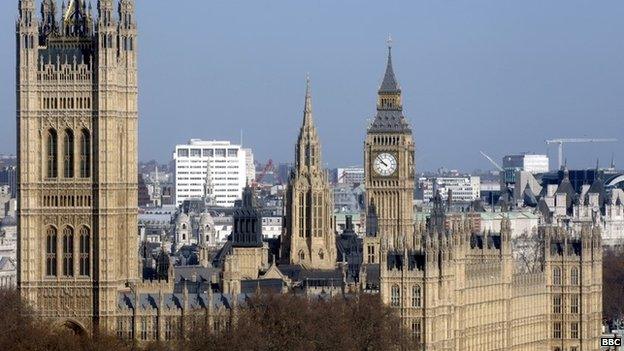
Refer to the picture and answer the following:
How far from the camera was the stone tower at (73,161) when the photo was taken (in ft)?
498

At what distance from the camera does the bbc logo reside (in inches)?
6372

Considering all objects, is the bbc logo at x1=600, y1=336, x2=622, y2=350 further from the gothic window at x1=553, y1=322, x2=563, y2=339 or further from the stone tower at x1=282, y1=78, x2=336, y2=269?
the stone tower at x1=282, y1=78, x2=336, y2=269

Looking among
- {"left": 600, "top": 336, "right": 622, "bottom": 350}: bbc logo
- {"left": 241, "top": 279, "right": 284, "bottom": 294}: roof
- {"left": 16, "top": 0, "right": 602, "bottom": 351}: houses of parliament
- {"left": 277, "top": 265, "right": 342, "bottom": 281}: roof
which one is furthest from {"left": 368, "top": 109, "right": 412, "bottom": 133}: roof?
{"left": 16, "top": 0, "right": 602, "bottom": 351}: houses of parliament

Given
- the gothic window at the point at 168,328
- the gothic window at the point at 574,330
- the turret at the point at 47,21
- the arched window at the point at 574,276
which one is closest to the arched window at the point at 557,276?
the arched window at the point at 574,276

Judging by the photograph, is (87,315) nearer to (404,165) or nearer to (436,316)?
(436,316)

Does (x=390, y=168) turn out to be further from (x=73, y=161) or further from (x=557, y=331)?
(x=73, y=161)

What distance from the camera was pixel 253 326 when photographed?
146 meters

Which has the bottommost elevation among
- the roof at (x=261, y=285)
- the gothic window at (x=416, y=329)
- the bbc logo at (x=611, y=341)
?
the bbc logo at (x=611, y=341)

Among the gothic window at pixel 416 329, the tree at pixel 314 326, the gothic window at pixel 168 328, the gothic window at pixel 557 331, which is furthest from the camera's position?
the gothic window at pixel 557 331

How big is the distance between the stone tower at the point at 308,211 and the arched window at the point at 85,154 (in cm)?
3415

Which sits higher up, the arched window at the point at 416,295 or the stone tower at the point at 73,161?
the stone tower at the point at 73,161

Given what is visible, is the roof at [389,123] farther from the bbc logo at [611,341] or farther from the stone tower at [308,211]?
the bbc logo at [611,341]

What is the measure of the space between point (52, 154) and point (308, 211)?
36020 millimetres

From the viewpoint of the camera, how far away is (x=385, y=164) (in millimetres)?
198250
